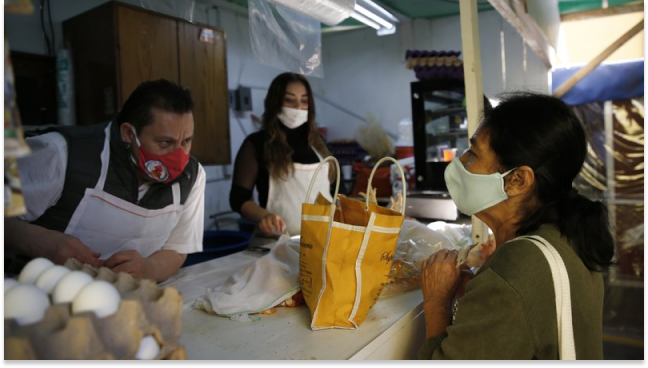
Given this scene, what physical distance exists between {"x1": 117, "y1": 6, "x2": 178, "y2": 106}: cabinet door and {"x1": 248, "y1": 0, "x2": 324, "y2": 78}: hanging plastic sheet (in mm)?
1753

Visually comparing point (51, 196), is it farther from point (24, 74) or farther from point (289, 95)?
point (24, 74)

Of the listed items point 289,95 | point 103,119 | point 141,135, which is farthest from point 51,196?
point 103,119

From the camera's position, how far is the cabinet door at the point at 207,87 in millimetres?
3984

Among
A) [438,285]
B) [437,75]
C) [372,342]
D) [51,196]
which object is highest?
[437,75]

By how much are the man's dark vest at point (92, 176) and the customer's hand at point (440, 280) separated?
1211 mm

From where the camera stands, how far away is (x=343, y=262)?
1363mm

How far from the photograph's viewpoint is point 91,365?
2.33ft

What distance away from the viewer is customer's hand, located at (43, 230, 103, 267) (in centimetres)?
153

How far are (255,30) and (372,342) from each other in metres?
1.45

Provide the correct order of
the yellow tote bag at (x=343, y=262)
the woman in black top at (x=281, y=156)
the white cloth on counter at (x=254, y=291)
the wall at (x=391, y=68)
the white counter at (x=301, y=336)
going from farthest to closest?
the wall at (x=391, y=68) → the woman in black top at (x=281, y=156) → the white cloth on counter at (x=254, y=291) → the yellow tote bag at (x=343, y=262) → the white counter at (x=301, y=336)

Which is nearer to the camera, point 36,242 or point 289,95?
point 36,242

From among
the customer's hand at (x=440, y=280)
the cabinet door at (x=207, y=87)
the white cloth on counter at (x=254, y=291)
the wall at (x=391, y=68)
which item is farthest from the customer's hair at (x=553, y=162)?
the wall at (x=391, y=68)

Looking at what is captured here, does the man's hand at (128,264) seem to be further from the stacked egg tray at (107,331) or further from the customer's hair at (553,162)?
the customer's hair at (553,162)

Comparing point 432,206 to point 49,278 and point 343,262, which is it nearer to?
point 343,262
